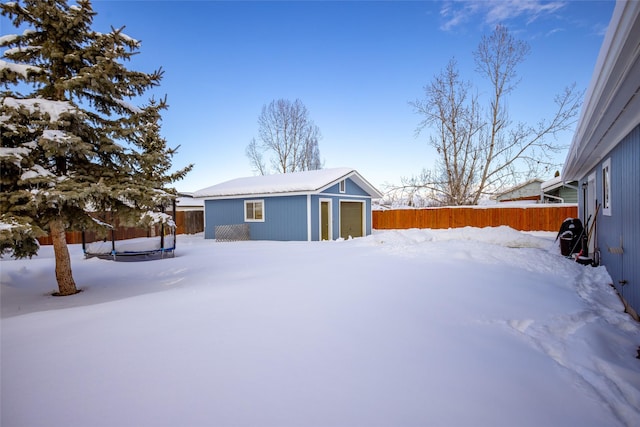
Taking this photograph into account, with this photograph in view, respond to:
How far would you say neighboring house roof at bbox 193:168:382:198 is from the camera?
13930mm

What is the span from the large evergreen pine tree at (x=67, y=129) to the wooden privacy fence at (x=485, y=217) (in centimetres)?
1773

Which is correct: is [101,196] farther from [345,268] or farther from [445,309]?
[445,309]

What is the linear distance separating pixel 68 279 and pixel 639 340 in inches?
331

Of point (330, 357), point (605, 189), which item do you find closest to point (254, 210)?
point (605, 189)

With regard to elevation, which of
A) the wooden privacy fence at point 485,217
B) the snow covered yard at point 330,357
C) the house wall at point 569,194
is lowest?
the snow covered yard at point 330,357

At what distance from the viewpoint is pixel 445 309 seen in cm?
371

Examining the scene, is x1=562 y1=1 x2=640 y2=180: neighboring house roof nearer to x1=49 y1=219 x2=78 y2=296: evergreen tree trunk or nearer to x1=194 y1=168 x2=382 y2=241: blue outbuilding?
x1=49 y1=219 x2=78 y2=296: evergreen tree trunk

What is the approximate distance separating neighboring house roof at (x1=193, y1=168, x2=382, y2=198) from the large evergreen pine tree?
8.24m

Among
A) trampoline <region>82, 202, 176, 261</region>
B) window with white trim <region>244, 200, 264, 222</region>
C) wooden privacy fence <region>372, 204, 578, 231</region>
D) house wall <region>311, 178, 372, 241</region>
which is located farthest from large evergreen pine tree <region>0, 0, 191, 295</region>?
wooden privacy fence <region>372, 204, 578, 231</region>

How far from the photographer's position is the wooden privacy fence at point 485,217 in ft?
57.9

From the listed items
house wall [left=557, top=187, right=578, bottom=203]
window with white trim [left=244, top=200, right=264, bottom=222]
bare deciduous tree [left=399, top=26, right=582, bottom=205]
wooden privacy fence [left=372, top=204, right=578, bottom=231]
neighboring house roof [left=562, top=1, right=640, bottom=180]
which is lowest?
wooden privacy fence [left=372, top=204, right=578, bottom=231]

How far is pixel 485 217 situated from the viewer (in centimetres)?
1877

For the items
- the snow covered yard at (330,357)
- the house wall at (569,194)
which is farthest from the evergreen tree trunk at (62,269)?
the house wall at (569,194)

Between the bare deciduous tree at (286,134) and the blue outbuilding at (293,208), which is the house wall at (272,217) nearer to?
the blue outbuilding at (293,208)
